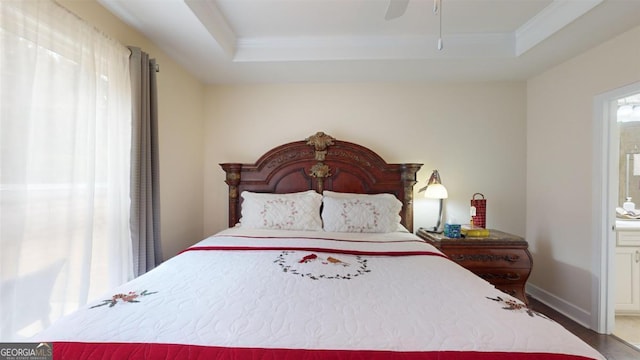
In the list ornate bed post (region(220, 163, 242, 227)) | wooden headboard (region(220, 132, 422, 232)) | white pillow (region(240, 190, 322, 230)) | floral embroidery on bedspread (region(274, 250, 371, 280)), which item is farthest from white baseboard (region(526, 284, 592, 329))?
ornate bed post (region(220, 163, 242, 227))

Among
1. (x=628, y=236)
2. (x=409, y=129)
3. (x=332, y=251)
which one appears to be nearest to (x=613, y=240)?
(x=628, y=236)

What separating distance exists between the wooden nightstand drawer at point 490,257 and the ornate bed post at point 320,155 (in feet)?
4.30

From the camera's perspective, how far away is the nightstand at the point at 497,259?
89.7 inches

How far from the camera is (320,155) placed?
274cm

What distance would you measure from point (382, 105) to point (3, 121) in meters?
2.74

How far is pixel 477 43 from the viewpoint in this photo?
7.57 feet

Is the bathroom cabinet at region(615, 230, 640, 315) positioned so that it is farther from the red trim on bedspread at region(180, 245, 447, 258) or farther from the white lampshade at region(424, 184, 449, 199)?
the red trim on bedspread at region(180, 245, 447, 258)

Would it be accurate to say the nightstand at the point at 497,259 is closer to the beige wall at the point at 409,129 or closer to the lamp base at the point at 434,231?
the lamp base at the point at 434,231

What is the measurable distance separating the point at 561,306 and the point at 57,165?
3905 mm

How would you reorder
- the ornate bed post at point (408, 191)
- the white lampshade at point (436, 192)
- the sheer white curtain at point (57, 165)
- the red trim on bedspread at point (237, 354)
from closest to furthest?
the red trim on bedspread at point (237, 354)
the sheer white curtain at point (57, 165)
the white lampshade at point (436, 192)
the ornate bed post at point (408, 191)

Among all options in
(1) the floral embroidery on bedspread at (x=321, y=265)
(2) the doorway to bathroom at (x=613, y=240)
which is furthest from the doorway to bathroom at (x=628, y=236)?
(1) the floral embroidery on bedspread at (x=321, y=265)

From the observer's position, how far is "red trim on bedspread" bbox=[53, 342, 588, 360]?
2.47 ft

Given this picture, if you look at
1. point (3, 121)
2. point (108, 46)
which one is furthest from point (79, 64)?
point (3, 121)

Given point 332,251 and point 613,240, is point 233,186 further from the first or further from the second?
point 613,240
